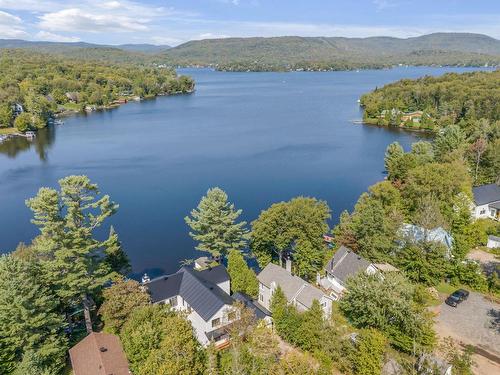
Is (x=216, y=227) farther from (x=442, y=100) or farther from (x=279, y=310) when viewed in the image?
(x=442, y=100)

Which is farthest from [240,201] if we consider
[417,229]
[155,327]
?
[155,327]

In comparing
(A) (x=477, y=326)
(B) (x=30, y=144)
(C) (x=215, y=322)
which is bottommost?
(B) (x=30, y=144)

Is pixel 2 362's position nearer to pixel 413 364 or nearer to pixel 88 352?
pixel 88 352

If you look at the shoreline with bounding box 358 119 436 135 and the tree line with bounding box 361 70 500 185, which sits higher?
the tree line with bounding box 361 70 500 185

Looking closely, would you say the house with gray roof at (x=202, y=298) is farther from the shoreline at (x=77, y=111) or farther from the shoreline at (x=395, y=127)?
the shoreline at (x=77, y=111)

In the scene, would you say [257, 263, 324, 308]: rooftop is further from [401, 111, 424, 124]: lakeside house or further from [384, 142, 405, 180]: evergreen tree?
[401, 111, 424, 124]: lakeside house

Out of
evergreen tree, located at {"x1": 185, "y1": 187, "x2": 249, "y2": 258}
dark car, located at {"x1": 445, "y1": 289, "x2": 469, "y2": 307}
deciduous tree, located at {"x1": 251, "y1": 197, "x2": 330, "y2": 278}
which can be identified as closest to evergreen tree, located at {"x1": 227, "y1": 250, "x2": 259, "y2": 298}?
evergreen tree, located at {"x1": 185, "y1": 187, "x2": 249, "y2": 258}

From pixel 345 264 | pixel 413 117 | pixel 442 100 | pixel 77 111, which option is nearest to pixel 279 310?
pixel 345 264
